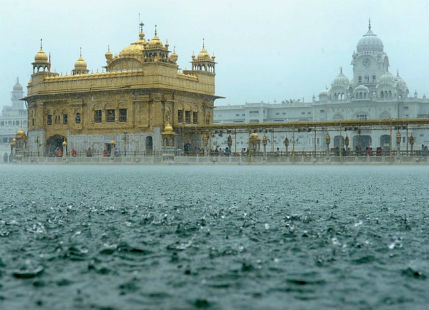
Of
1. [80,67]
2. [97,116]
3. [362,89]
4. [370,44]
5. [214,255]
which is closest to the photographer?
[214,255]

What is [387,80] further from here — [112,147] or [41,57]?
[41,57]

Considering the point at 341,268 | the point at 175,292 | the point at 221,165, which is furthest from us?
the point at 221,165

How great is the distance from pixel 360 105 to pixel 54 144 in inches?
2204

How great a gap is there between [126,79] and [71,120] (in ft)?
32.4

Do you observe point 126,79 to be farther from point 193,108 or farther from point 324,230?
point 324,230

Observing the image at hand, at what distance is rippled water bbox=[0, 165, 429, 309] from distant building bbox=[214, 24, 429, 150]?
92015 millimetres

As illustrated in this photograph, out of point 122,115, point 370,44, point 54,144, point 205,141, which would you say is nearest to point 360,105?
point 370,44

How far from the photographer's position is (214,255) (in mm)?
14383

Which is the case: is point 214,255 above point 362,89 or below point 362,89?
below

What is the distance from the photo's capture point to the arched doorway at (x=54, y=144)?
288 ft

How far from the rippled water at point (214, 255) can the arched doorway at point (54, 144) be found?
206ft

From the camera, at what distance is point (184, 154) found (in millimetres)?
80625

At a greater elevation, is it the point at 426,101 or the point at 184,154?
the point at 426,101

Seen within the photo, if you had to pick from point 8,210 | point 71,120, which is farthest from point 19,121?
point 8,210
